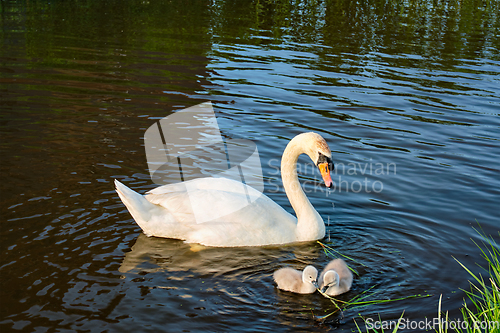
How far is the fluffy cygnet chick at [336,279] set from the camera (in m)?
5.33

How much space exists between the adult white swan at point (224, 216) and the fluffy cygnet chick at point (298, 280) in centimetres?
104

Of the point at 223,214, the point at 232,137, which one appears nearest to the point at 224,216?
the point at 223,214

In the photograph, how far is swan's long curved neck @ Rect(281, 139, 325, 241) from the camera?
6770 millimetres

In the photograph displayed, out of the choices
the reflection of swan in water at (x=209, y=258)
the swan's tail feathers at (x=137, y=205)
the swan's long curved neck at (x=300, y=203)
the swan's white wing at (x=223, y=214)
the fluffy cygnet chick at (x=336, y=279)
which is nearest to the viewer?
the fluffy cygnet chick at (x=336, y=279)

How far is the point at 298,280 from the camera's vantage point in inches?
216

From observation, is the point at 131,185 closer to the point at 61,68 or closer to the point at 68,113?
the point at 68,113

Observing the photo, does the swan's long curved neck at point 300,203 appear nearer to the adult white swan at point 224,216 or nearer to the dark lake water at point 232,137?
the adult white swan at point 224,216

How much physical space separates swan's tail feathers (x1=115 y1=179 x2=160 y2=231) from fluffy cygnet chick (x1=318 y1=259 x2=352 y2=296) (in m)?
2.23

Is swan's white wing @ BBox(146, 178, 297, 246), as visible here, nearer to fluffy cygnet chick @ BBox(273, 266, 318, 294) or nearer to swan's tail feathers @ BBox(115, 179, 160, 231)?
swan's tail feathers @ BBox(115, 179, 160, 231)

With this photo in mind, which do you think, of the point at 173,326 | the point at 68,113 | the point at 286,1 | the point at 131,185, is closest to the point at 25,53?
→ the point at 68,113

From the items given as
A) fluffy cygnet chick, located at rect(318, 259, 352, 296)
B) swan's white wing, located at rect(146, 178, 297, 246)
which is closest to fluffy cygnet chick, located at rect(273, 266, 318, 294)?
fluffy cygnet chick, located at rect(318, 259, 352, 296)

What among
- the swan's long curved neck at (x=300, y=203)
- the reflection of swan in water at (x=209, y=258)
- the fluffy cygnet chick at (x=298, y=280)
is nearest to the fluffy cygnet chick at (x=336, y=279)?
the fluffy cygnet chick at (x=298, y=280)

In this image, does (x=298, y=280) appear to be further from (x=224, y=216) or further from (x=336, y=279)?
(x=224, y=216)

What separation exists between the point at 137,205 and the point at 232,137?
416 cm
